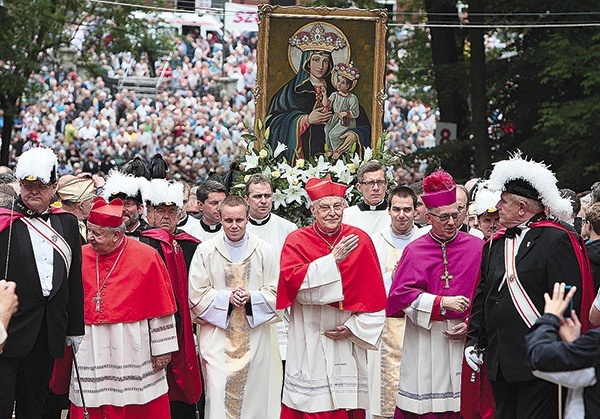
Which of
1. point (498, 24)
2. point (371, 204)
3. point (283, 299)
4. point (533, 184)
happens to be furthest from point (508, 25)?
point (533, 184)

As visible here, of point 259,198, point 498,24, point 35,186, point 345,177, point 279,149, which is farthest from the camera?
point 498,24

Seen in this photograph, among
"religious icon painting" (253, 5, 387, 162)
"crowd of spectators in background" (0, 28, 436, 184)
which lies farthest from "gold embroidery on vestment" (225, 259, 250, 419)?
"crowd of spectators in background" (0, 28, 436, 184)

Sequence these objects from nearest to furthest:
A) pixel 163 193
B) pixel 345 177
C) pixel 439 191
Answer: pixel 439 191 < pixel 163 193 < pixel 345 177

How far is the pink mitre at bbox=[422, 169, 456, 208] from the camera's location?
30.1ft

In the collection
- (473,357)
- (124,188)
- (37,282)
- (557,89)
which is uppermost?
(557,89)

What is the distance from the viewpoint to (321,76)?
1459 cm

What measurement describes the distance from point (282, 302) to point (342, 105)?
17.6 ft

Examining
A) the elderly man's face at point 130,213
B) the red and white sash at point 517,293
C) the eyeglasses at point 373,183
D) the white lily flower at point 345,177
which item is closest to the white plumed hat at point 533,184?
the red and white sash at point 517,293

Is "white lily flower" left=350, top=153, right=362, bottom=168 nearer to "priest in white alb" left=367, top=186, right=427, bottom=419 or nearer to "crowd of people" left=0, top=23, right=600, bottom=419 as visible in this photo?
"crowd of people" left=0, top=23, right=600, bottom=419

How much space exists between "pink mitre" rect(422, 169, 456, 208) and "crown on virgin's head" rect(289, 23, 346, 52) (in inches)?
218

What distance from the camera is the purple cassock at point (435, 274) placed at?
9.30m

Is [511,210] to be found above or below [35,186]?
below

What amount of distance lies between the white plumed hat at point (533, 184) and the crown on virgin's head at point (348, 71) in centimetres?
689

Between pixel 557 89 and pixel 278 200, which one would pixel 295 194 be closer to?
pixel 278 200
